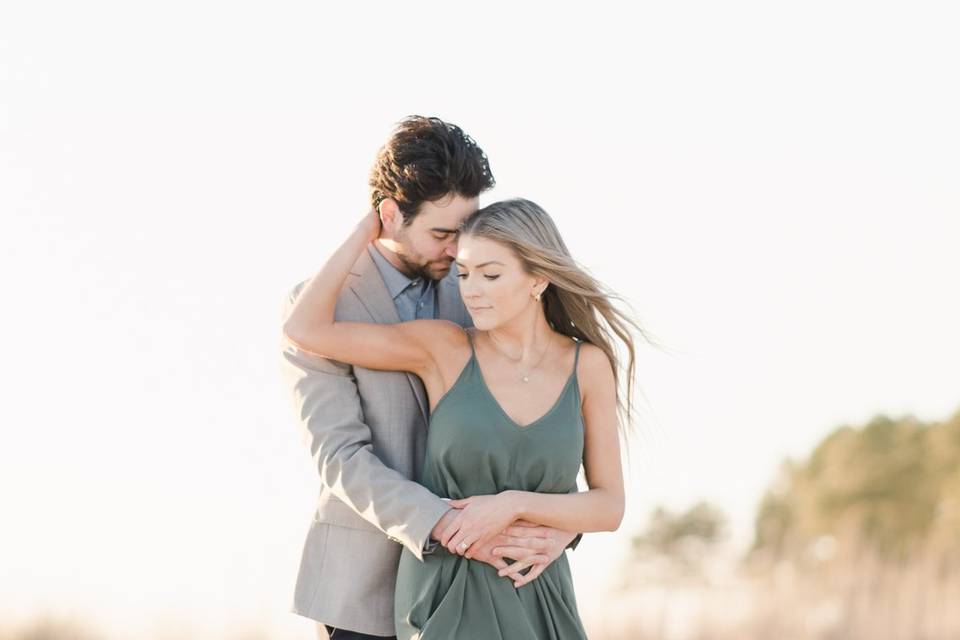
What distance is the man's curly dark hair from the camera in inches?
153

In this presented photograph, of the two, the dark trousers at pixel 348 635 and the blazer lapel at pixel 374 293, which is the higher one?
the blazer lapel at pixel 374 293

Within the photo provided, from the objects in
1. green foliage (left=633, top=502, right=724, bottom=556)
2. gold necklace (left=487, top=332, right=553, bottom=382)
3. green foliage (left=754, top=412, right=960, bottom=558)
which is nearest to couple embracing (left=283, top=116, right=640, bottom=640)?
gold necklace (left=487, top=332, right=553, bottom=382)

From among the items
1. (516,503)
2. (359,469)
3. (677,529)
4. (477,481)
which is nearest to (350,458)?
(359,469)

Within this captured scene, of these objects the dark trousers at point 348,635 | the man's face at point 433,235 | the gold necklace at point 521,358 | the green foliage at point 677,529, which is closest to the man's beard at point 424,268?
the man's face at point 433,235

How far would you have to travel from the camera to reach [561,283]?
3871 mm

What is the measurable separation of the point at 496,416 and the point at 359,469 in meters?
0.37

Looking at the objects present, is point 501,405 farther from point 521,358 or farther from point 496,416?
point 521,358

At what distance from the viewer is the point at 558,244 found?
3.89 m

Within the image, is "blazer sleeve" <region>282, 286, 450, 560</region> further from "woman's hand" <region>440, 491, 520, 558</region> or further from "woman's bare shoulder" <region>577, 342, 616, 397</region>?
"woman's bare shoulder" <region>577, 342, 616, 397</region>

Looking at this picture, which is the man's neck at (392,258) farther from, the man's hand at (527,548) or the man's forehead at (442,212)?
the man's hand at (527,548)

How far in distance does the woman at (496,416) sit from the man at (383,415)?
7cm

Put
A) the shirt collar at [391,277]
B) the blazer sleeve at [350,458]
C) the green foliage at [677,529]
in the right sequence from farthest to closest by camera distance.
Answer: the green foliage at [677,529]
the shirt collar at [391,277]
the blazer sleeve at [350,458]

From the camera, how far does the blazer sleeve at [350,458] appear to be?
3.61 meters

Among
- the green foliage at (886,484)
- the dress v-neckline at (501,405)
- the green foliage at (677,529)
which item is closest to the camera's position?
the dress v-neckline at (501,405)
